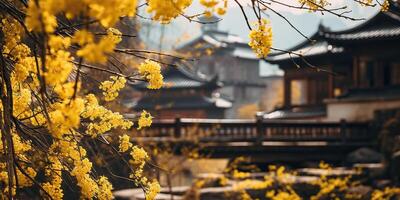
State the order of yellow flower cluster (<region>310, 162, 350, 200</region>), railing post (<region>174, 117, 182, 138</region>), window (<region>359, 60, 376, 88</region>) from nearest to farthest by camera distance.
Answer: yellow flower cluster (<region>310, 162, 350, 200</region>)
railing post (<region>174, 117, 182, 138</region>)
window (<region>359, 60, 376, 88</region>)

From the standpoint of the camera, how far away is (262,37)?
3.44m

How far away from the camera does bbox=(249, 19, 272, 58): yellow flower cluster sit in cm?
343

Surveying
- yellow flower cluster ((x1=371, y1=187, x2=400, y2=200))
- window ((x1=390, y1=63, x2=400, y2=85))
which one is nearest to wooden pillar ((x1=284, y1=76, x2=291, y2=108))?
window ((x1=390, y1=63, x2=400, y2=85))

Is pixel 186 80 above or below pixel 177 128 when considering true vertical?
above

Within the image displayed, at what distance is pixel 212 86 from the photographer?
132 ft

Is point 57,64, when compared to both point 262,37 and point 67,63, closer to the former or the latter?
point 67,63

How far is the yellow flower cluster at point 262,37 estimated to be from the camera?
343 centimetres

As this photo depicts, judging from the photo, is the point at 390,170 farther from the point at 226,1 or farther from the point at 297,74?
the point at 297,74

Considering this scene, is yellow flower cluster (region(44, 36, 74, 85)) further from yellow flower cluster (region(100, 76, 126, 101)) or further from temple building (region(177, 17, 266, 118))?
temple building (region(177, 17, 266, 118))

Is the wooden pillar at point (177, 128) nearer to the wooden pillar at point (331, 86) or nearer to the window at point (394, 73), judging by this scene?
A: the window at point (394, 73)

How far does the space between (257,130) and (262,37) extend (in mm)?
15387

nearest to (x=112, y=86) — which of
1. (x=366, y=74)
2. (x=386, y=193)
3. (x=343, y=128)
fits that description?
(x=386, y=193)

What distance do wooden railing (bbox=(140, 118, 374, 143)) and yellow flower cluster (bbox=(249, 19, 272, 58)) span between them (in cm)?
1239

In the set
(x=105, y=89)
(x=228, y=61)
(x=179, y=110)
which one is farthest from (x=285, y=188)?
(x=228, y=61)
